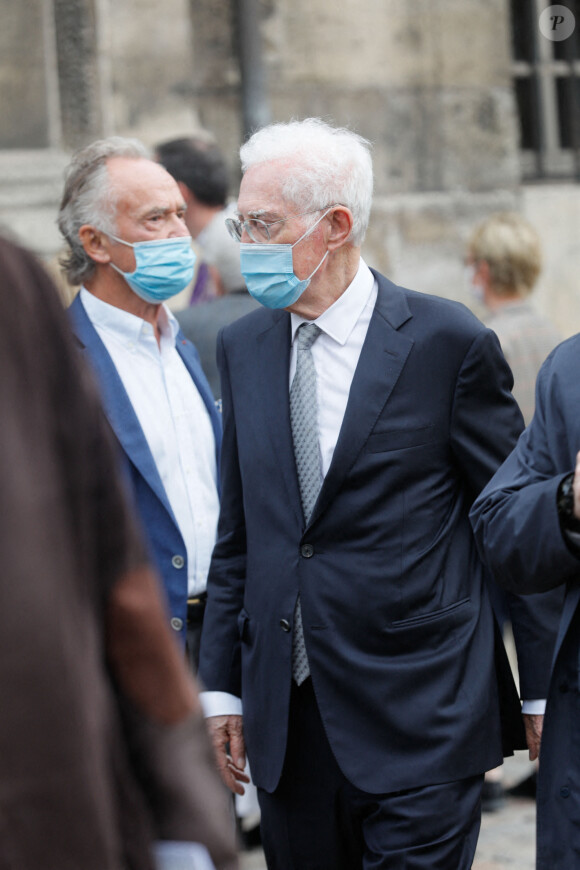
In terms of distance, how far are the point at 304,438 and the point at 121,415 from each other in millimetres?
641

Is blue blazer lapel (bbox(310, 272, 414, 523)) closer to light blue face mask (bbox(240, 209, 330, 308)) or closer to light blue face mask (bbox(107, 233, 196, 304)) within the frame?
light blue face mask (bbox(240, 209, 330, 308))

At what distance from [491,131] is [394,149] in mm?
753

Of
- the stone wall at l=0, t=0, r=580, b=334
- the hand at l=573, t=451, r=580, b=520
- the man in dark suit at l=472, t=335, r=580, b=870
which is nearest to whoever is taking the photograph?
the hand at l=573, t=451, r=580, b=520

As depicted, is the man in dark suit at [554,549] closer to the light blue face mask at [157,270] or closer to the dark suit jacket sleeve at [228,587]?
the dark suit jacket sleeve at [228,587]

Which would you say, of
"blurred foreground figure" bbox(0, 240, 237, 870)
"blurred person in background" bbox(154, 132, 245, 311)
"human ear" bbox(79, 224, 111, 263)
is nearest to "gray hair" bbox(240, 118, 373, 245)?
"human ear" bbox(79, 224, 111, 263)

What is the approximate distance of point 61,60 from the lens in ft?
25.6

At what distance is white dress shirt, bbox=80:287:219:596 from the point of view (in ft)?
12.1

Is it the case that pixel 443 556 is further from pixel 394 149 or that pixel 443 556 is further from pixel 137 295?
pixel 394 149

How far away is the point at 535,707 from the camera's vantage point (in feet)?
10.5

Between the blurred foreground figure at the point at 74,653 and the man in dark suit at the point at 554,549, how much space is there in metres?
1.23

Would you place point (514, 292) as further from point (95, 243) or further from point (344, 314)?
point (344, 314)

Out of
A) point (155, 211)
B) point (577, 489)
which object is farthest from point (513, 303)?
point (577, 489)

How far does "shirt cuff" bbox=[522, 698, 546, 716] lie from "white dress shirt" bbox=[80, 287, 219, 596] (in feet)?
3.10

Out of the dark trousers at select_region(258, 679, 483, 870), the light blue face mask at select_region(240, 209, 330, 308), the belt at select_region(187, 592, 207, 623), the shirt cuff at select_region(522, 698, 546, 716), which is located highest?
the light blue face mask at select_region(240, 209, 330, 308)
